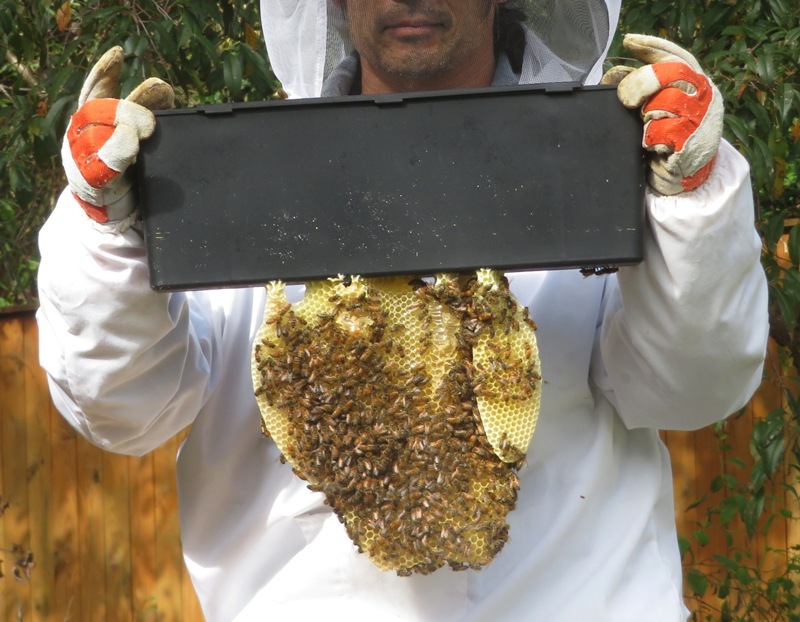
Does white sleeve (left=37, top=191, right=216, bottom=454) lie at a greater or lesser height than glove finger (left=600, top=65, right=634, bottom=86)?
lesser

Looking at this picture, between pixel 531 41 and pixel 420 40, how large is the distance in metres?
0.40

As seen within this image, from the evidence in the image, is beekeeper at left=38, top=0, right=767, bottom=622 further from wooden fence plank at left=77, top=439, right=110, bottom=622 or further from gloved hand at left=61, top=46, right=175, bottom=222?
wooden fence plank at left=77, top=439, right=110, bottom=622

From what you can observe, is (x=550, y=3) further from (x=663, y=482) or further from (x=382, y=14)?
(x=663, y=482)

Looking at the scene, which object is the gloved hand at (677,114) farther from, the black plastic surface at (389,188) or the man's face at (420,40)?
the man's face at (420,40)

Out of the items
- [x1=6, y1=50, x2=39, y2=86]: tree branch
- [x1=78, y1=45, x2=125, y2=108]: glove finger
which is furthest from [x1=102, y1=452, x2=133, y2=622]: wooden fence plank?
[x1=78, y1=45, x2=125, y2=108]: glove finger

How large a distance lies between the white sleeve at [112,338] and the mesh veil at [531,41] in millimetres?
779

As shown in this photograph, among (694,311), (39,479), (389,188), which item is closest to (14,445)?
(39,479)

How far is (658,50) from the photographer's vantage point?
2035 mm

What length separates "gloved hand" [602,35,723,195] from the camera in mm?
1908

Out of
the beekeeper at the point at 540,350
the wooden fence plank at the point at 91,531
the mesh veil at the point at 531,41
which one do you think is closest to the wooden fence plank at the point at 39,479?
the wooden fence plank at the point at 91,531

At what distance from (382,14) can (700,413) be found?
3.50 feet

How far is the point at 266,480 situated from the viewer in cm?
251

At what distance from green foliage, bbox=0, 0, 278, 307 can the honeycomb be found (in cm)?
205

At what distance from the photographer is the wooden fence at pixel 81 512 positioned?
21.1 ft
